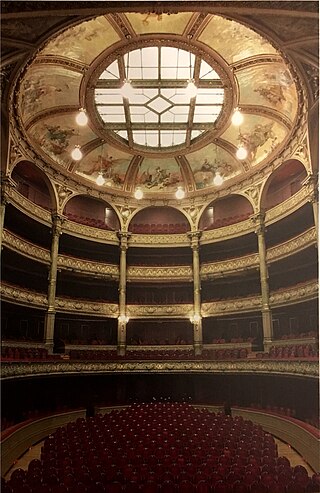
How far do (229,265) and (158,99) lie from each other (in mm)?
8929

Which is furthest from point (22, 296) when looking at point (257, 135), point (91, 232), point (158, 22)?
point (257, 135)

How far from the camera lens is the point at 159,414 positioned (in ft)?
40.3

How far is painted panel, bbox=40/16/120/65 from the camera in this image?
1168 cm

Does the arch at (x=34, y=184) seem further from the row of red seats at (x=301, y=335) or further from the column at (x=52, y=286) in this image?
the row of red seats at (x=301, y=335)

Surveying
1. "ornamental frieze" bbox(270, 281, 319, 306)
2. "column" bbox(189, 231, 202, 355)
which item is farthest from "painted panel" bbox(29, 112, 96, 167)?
"ornamental frieze" bbox(270, 281, 319, 306)

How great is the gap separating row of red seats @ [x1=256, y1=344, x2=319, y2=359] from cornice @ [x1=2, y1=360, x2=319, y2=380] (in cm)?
61

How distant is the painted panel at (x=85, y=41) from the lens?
11.7 m

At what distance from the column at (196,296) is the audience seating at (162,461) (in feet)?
26.4

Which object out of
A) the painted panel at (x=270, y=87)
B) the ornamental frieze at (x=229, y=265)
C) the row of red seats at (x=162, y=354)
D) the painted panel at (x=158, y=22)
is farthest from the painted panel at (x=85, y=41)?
the row of red seats at (x=162, y=354)

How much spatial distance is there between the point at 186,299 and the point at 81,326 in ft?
19.8

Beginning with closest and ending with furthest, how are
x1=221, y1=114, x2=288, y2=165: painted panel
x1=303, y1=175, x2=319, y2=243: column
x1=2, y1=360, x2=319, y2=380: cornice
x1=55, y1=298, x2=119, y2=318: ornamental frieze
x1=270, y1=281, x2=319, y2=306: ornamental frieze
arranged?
x1=2, y1=360, x2=319, y2=380: cornice < x1=303, y1=175, x2=319, y2=243: column < x1=270, y1=281, x2=319, y2=306: ornamental frieze < x1=221, y1=114, x2=288, y2=165: painted panel < x1=55, y1=298, x2=119, y2=318: ornamental frieze

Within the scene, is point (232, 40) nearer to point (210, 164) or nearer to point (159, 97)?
point (159, 97)

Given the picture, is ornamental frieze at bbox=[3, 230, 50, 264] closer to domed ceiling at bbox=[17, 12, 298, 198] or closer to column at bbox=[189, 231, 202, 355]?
domed ceiling at bbox=[17, 12, 298, 198]

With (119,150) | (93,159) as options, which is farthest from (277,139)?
(93,159)
